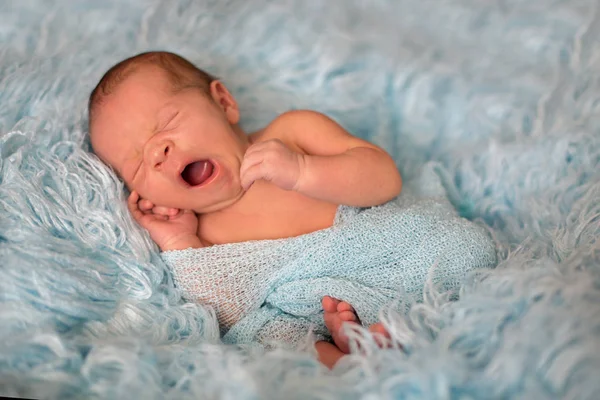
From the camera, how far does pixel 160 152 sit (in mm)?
1111

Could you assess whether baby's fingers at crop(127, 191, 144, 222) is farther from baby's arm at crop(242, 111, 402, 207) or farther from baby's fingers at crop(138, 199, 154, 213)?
baby's arm at crop(242, 111, 402, 207)

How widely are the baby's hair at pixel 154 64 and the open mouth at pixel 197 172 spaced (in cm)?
14

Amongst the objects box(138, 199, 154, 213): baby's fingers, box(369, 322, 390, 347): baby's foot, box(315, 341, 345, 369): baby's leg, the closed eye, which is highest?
the closed eye

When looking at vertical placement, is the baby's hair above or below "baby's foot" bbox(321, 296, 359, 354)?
above

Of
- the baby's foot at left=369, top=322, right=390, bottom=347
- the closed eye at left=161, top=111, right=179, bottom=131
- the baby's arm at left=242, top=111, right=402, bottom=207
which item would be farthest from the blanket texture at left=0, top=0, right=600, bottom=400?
the baby's arm at left=242, top=111, right=402, bottom=207

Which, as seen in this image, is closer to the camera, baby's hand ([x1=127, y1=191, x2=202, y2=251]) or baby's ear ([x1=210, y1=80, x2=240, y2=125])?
baby's hand ([x1=127, y1=191, x2=202, y2=251])

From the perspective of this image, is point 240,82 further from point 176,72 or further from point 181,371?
point 181,371

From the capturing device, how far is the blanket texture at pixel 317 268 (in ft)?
3.50

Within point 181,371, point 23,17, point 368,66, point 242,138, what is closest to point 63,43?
point 23,17

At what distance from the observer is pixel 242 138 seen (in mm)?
1245

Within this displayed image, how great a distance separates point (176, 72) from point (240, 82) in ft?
1.07

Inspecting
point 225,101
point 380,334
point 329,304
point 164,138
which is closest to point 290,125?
point 225,101

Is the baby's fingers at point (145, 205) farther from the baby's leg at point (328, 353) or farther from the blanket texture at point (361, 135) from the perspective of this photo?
the baby's leg at point (328, 353)

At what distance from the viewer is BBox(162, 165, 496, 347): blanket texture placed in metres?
1.07
